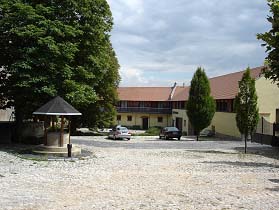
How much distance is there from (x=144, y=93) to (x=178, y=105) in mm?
13996

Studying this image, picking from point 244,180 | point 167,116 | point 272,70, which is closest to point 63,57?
point 272,70

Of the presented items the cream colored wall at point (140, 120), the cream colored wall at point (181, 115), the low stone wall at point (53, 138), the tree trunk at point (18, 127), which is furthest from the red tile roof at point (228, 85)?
the low stone wall at point (53, 138)

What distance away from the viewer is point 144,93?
93062 millimetres

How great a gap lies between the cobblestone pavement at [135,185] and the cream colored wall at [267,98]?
94.7 feet

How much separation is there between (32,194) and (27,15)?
52.5 feet

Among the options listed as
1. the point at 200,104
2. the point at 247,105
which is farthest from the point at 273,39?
the point at 200,104

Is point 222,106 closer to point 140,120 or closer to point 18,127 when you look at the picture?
point 18,127

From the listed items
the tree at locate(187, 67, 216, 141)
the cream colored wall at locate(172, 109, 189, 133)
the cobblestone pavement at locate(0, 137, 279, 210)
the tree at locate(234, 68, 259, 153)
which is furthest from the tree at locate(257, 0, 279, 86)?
the cream colored wall at locate(172, 109, 189, 133)

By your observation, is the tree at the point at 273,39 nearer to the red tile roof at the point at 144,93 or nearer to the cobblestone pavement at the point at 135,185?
the cobblestone pavement at the point at 135,185

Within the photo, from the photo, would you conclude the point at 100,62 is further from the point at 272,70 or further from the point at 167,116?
the point at 167,116

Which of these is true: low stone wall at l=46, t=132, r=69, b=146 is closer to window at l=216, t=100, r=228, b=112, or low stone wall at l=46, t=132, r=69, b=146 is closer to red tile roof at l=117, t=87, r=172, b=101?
window at l=216, t=100, r=228, b=112

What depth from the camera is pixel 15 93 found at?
27.2 meters

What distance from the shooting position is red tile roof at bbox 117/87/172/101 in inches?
3565

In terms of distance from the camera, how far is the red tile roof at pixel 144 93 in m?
90.6
